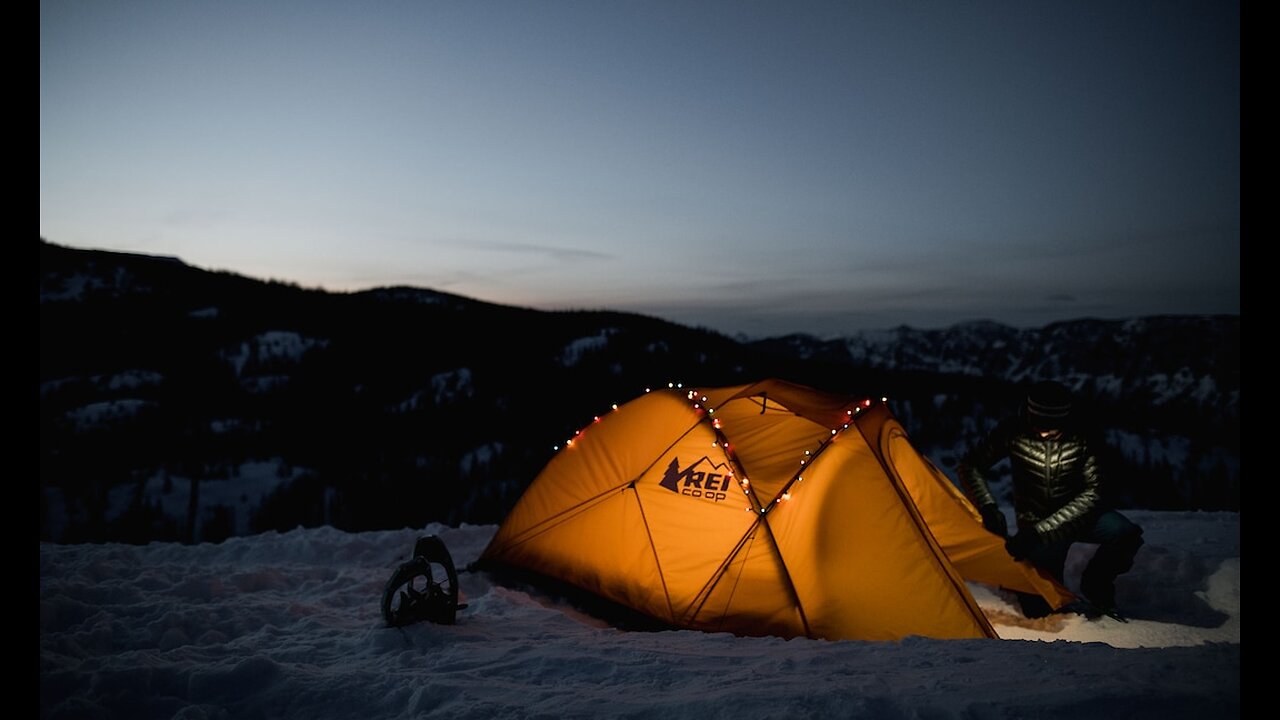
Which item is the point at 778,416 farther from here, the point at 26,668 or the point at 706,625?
the point at 26,668

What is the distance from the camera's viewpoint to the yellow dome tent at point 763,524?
527 centimetres

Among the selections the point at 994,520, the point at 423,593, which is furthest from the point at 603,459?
the point at 994,520

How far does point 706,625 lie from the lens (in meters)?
5.46

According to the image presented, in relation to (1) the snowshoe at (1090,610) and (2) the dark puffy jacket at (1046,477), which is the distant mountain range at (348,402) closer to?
(2) the dark puffy jacket at (1046,477)

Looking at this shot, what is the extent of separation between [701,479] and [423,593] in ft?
8.97

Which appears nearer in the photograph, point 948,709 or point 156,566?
point 948,709

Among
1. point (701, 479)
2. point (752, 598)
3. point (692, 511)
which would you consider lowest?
point (752, 598)

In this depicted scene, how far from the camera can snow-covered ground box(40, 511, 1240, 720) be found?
2924mm

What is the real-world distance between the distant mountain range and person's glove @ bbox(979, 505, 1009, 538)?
340cm

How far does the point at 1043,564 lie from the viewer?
6070 mm

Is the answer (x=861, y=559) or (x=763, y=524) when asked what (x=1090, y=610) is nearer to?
(x=861, y=559)

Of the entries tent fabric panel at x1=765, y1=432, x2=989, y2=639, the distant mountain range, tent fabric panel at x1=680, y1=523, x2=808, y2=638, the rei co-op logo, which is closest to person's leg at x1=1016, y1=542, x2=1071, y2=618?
tent fabric panel at x1=765, y1=432, x2=989, y2=639

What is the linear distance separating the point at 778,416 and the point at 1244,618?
4.14m

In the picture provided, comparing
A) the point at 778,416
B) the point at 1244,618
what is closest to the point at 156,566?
the point at 778,416
